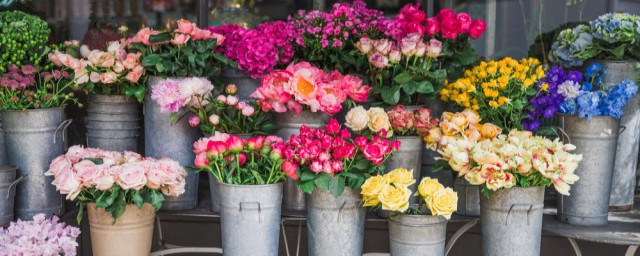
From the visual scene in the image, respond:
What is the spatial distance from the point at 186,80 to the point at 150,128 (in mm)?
278

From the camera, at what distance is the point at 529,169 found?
1906 millimetres

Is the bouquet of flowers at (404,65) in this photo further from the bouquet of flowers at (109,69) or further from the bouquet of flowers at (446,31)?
the bouquet of flowers at (109,69)

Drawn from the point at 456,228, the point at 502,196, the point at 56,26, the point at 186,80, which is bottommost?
the point at 456,228

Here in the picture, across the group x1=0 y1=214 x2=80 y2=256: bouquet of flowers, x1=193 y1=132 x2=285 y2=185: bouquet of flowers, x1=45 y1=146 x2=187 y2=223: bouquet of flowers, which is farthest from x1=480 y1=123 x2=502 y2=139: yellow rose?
x1=0 y1=214 x2=80 y2=256: bouquet of flowers

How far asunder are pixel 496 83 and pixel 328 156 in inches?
24.5

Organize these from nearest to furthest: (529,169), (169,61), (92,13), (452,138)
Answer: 1. (529,169)
2. (452,138)
3. (169,61)
4. (92,13)

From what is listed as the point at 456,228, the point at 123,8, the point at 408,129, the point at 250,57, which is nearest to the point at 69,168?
the point at 250,57

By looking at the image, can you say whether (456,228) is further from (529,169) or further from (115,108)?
(115,108)

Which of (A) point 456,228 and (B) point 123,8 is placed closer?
(A) point 456,228

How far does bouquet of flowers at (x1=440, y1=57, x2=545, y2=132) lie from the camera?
2162 mm

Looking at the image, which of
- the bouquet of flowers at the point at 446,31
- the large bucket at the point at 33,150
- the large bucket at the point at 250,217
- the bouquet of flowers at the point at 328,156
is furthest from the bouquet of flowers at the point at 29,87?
the bouquet of flowers at the point at 446,31

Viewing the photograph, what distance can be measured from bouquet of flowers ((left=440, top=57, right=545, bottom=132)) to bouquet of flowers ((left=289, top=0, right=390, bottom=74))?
0.34m

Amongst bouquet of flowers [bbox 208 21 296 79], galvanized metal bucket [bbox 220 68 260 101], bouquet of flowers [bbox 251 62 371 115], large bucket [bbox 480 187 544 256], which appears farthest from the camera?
galvanized metal bucket [bbox 220 68 260 101]

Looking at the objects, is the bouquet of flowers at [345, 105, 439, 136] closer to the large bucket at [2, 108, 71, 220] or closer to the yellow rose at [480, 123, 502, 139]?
the yellow rose at [480, 123, 502, 139]
